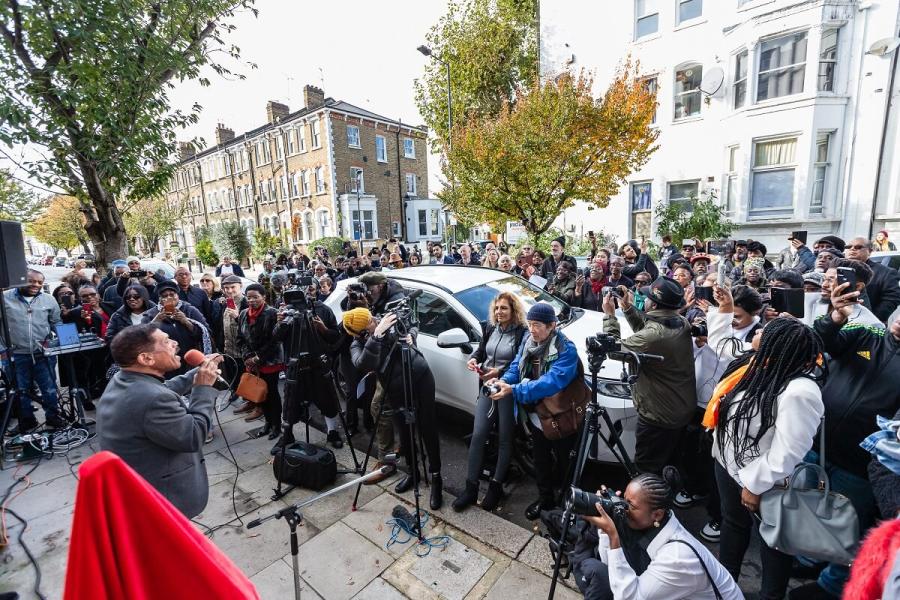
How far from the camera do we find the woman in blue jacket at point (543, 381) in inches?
122

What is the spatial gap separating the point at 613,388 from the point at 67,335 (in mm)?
6312

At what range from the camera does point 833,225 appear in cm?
1134

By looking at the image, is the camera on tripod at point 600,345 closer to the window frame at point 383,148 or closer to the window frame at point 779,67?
the window frame at point 779,67

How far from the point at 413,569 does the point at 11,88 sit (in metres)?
8.22

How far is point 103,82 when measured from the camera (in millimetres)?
6215

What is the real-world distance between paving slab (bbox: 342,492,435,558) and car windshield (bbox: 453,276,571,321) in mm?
1955

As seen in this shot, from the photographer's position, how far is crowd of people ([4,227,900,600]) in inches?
80.8

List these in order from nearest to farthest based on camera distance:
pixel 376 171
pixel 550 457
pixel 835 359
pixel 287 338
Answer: pixel 835 359 < pixel 550 457 < pixel 287 338 < pixel 376 171

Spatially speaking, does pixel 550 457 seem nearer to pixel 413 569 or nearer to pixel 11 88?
pixel 413 569

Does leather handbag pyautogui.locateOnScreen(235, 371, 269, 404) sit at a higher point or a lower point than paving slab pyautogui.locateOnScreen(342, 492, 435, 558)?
higher

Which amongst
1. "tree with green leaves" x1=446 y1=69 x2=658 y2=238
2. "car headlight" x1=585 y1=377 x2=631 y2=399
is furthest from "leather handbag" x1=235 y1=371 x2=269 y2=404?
"tree with green leaves" x1=446 y1=69 x2=658 y2=238

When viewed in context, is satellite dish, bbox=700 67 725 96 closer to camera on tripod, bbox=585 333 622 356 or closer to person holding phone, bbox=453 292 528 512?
person holding phone, bbox=453 292 528 512

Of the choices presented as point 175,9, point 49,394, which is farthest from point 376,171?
point 49,394

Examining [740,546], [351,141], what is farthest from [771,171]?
[351,141]
